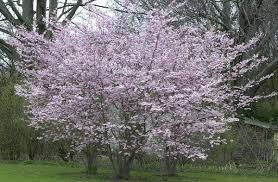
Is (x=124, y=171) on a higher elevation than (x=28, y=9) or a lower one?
lower

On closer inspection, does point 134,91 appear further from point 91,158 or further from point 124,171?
point 91,158

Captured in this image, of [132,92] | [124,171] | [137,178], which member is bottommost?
[137,178]

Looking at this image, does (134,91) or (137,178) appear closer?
(134,91)

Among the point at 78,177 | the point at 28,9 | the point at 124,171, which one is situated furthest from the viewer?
the point at 28,9

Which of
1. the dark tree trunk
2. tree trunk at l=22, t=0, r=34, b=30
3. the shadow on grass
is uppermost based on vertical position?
tree trunk at l=22, t=0, r=34, b=30

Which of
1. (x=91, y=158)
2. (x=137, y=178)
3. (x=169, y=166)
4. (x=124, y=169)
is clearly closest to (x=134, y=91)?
(x=124, y=169)

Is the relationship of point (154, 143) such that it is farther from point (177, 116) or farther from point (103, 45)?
point (103, 45)

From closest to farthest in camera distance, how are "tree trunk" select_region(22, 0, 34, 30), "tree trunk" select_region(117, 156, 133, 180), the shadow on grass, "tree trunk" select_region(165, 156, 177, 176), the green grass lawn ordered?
the green grass lawn < "tree trunk" select_region(117, 156, 133, 180) < the shadow on grass < "tree trunk" select_region(165, 156, 177, 176) < "tree trunk" select_region(22, 0, 34, 30)

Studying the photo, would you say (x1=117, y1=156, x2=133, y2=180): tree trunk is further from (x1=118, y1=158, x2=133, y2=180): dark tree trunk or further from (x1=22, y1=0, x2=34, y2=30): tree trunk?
(x1=22, y1=0, x2=34, y2=30): tree trunk

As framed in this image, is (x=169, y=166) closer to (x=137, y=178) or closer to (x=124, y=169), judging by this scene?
(x=137, y=178)

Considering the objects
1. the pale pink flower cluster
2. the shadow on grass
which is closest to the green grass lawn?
the shadow on grass

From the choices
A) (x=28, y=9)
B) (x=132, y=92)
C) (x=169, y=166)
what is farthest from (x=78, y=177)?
(x=28, y=9)

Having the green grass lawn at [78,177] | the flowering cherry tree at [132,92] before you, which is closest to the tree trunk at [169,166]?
the green grass lawn at [78,177]

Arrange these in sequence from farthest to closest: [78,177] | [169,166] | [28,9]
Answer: [28,9] < [169,166] < [78,177]
